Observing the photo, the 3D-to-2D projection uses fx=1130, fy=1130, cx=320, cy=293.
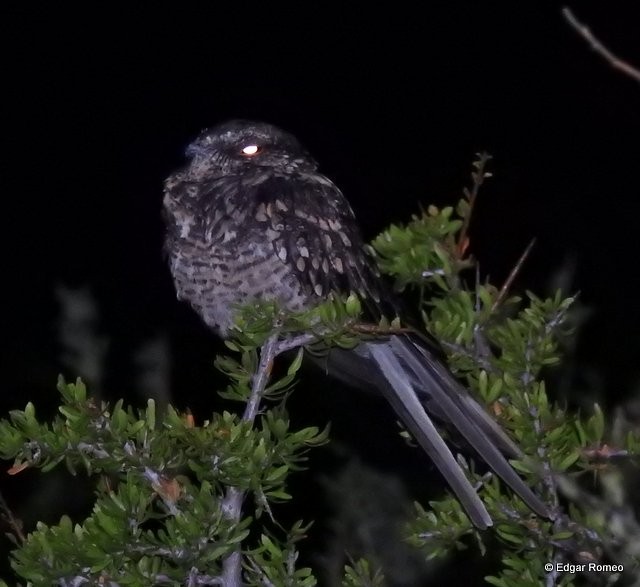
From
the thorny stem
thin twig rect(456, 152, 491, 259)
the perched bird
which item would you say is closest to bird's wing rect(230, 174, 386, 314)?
the perched bird

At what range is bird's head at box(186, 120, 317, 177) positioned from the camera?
264 centimetres

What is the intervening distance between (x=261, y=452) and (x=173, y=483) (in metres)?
0.16

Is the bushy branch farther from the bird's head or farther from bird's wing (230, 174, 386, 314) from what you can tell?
the bird's head

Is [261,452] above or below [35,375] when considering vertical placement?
above

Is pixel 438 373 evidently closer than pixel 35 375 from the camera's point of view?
Yes

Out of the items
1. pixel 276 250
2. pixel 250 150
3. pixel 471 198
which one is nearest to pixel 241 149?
pixel 250 150

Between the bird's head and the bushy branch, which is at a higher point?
the bird's head

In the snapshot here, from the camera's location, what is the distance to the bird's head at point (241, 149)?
8.68 feet

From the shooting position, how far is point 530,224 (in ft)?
16.4

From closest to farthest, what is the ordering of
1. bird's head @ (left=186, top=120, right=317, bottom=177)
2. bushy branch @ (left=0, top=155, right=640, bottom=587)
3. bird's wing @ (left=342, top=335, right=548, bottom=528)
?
bushy branch @ (left=0, top=155, right=640, bottom=587), bird's wing @ (left=342, top=335, right=548, bottom=528), bird's head @ (left=186, top=120, right=317, bottom=177)

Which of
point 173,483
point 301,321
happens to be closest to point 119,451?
point 173,483

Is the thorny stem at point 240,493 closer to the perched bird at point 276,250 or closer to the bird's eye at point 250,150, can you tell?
the perched bird at point 276,250

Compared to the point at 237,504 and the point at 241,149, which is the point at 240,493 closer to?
the point at 237,504

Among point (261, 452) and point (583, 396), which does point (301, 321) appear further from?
point (583, 396)
